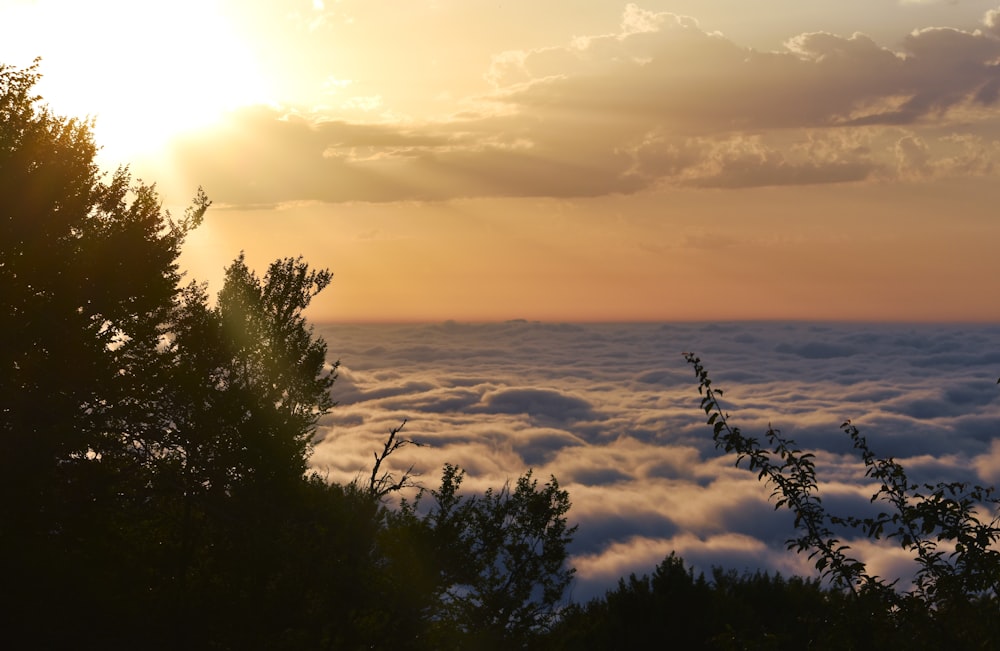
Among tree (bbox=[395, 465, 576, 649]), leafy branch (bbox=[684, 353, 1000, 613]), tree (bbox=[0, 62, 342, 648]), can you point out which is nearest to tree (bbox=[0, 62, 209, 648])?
tree (bbox=[0, 62, 342, 648])

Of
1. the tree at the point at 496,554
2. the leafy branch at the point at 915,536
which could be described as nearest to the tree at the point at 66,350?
the tree at the point at 496,554

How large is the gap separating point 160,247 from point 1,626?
1001 centimetres

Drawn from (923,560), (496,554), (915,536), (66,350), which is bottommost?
(496,554)

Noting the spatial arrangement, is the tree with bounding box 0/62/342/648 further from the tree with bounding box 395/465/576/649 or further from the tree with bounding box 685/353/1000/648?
the tree with bounding box 685/353/1000/648

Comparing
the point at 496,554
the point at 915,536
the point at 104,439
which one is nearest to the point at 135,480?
the point at 104,439

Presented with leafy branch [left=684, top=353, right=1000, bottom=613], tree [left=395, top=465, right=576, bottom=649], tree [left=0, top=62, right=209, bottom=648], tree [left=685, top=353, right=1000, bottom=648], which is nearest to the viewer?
tree [left=685, top=353, right=1000, bottom=648]

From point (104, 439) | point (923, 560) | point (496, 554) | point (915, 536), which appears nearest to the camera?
point (923, 560)

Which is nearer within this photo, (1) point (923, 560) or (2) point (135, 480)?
(1) point (923, 560)

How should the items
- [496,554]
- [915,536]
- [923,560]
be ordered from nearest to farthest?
[923,560] → [915,536] → [496,554]

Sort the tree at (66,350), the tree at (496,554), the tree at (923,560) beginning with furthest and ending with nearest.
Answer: the tree at (496,554), the tree at (66,350), the tree at (923,560)

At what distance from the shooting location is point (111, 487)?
1984 centimetres

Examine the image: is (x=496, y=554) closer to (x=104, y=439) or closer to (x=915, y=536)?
(x=104, y=439)

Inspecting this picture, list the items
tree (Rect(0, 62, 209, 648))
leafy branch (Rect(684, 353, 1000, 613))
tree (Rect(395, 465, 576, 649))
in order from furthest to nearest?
1. tree (Rect(395, 465, 576, 649))
2. tree (Rect(0, 62, 209, 648))
3. leafy branch (Rect(684, 353, 1000, 613))

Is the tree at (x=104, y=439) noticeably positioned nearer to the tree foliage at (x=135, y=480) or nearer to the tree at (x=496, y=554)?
the tree foliage at (x=135, y=480)
